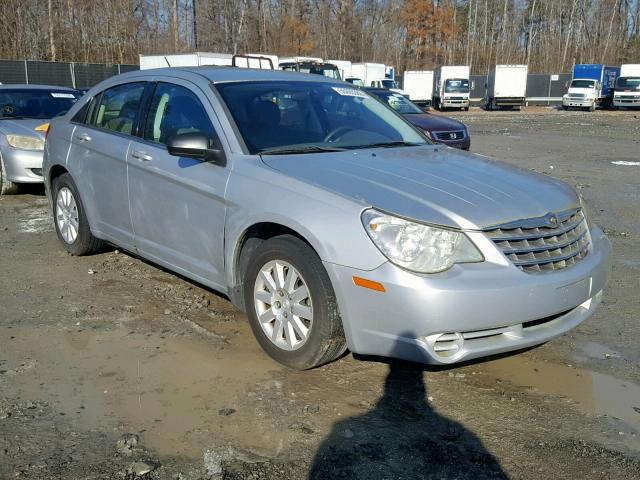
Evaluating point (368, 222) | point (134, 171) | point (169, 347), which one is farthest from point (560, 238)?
point (134, 171)

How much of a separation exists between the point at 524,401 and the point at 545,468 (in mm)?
649

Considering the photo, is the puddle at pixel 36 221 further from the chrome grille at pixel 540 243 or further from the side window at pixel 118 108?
the chrome grille at pixel 540 243

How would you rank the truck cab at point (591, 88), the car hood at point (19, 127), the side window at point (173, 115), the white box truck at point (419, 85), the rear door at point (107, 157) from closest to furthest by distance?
the side window at point (173, 115)
the rear door at point (107, 157)
the car hood at point (19, 127)
the truck cab at point (591, 88)
the white box truck at point (419, 85)

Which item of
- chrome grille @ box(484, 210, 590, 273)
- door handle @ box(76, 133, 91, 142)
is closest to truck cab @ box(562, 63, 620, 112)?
door handle @ box(76, 133, 91, 142)

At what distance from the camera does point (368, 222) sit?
3.27m

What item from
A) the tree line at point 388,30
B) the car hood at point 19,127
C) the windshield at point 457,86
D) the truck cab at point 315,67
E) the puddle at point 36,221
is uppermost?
the tree line at point 388,30

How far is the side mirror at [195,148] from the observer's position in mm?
4059

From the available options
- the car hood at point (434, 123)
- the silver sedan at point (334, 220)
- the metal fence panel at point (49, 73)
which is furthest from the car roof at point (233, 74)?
the metal fence panel at point (49, 73)

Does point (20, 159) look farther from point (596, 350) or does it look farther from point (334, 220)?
point (596, 350)

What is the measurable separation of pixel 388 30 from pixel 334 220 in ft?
244

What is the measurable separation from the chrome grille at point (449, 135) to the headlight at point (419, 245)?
1022cm

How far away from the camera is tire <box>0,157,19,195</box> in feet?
29.3

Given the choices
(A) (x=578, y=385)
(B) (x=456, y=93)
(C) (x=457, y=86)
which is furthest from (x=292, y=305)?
(C) (x=457, y=86)

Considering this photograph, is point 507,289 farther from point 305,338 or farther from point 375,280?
point 305,338
